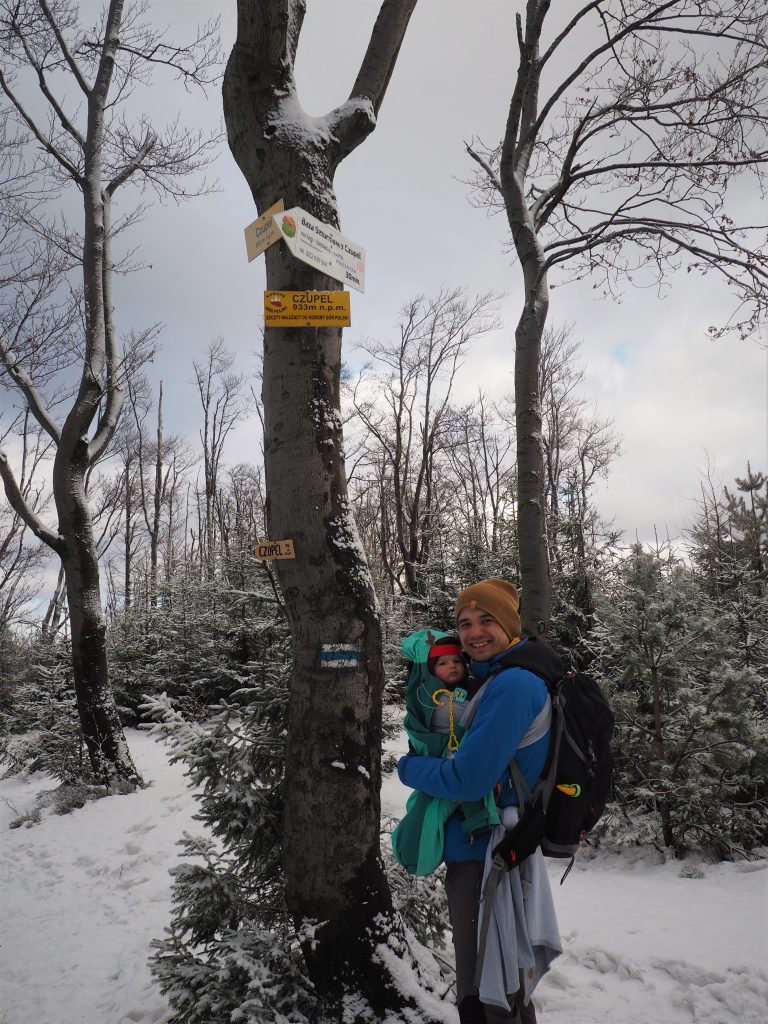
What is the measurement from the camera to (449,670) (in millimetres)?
2230

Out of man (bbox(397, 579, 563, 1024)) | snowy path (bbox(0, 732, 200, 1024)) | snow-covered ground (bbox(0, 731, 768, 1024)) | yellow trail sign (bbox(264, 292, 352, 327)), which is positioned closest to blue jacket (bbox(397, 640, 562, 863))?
man (bbox(397, 579, 563, 1024))

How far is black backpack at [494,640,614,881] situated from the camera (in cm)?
191

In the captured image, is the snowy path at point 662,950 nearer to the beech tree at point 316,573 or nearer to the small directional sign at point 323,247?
the beech tree at point 316,573

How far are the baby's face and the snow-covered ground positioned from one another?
1.39 meters

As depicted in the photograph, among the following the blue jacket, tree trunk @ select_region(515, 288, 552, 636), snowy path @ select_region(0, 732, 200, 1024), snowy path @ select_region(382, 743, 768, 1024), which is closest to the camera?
the blue jacket

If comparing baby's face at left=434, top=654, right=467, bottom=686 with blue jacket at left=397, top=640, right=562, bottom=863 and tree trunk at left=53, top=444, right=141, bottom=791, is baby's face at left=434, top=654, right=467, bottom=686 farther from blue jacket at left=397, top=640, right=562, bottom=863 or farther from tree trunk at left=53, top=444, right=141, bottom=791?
tree trunk at left=53, top=444, right=141, bottom=791

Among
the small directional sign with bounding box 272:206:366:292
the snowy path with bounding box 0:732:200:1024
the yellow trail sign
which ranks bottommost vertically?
the snowy path with bounding box 0:732:200:1024

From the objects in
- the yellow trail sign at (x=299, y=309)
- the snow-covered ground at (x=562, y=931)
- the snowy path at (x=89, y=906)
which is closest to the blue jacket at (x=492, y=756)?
the snow-covered ground at (x=562, y=931)

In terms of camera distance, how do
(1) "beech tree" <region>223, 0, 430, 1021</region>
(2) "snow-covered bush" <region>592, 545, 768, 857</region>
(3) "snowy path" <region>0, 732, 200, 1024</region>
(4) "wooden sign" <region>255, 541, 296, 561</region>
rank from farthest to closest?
(2) "snow-covered bush" <region>592, 545, 768, 857</region>
(3) "snowy path" <region>0, 732, 200, 1024</region>
(4) "wooden sign" <region>255, 541, 296, 561</region>
(1) "beech tree" <region>223, 0, 430, 1021</region>

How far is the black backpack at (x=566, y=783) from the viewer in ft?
6.25

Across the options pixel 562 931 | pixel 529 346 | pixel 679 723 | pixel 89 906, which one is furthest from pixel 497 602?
pixel 529 346

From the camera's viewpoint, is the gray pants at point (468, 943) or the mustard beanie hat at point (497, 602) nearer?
the gray pants at point (468, 943)

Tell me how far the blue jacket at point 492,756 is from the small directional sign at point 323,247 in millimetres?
1952

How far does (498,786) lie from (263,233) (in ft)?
8.55
